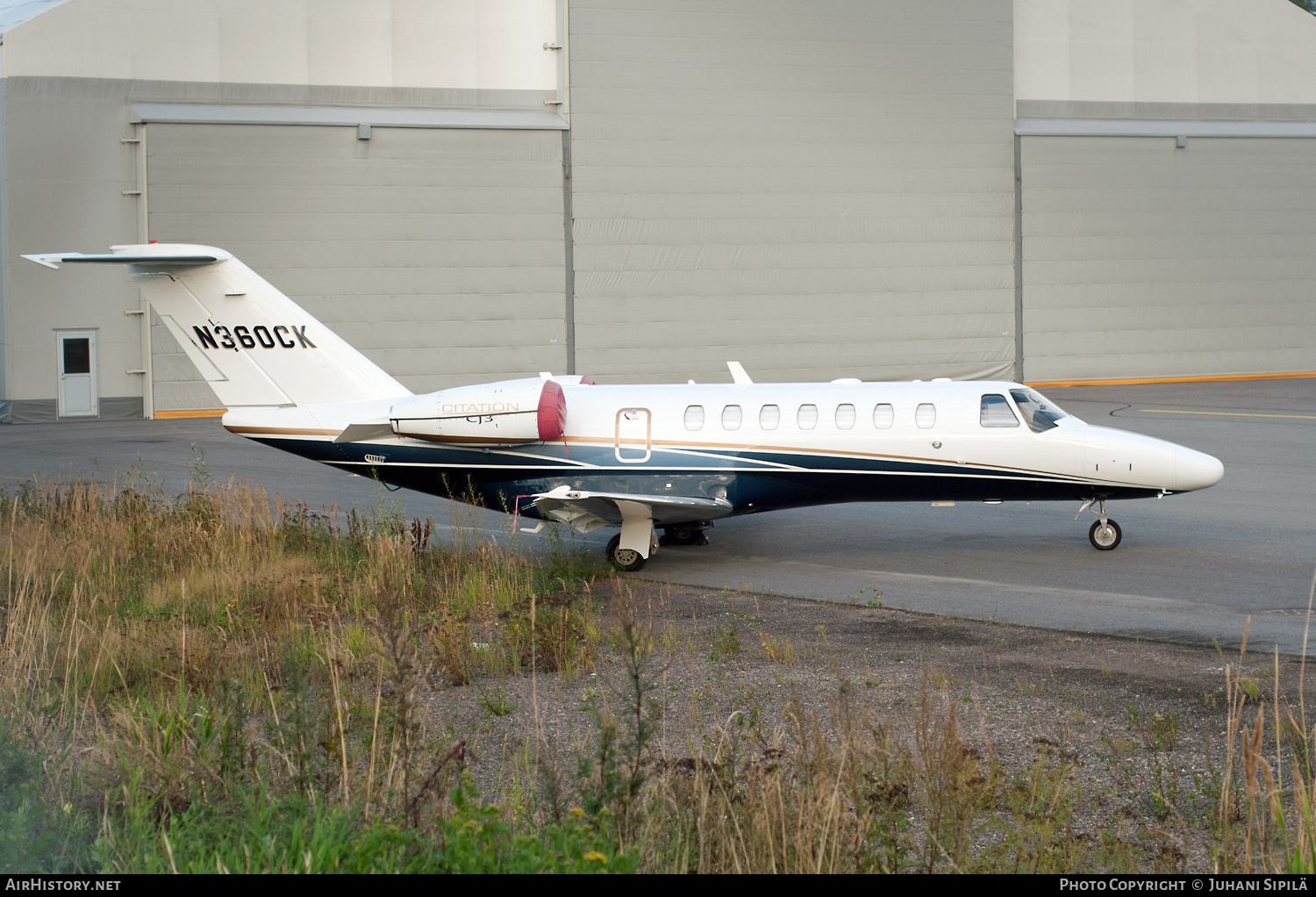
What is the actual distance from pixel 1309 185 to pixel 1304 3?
89.6 ft

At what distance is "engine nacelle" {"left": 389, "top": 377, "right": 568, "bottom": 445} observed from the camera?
1365 centimetres

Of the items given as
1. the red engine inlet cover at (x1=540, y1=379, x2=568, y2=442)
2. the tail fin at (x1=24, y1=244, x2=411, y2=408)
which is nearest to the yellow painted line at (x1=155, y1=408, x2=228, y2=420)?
the tail fin at (x1=24, y1=244, x2=411, y2=408)

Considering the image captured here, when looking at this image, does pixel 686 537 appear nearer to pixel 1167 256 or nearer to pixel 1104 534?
pixel 1104 534

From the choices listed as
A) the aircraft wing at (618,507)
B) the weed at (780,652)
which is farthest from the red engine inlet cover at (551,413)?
the weed at (780,652)

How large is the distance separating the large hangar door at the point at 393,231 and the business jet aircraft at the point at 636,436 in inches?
692

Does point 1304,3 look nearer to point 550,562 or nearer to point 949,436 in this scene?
point 949,436

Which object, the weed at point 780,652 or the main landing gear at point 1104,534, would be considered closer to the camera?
the weed at point 780,652

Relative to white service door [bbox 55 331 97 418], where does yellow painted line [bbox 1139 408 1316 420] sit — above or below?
below

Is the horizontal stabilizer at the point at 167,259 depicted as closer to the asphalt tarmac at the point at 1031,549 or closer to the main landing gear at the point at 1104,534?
the asphalt tarmac at the point at 1031,549

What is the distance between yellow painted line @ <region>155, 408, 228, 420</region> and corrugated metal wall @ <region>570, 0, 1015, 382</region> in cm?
1031

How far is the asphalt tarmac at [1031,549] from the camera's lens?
11133 mm

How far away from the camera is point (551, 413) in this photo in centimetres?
1364

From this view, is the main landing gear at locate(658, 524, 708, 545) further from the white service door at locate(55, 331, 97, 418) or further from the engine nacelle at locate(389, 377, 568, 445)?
the white service door at locate(55, 331, 97, 418)

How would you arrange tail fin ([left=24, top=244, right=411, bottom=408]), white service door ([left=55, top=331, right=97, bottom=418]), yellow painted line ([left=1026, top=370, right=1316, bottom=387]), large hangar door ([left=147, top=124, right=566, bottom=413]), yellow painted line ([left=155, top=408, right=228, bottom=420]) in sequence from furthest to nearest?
yellow painted line ([left=1026, top=370, right=1316, bottom=387])
yellow painted line ([left=155, top=408, right=228, bottom=420])
large hangar door ([left=147, top=124, right=566, bottom=413])
white service door ([left=55, top=331, right=97, bottom=418])
tail fin ([left=24, top=244, right=411, bottom=408])
